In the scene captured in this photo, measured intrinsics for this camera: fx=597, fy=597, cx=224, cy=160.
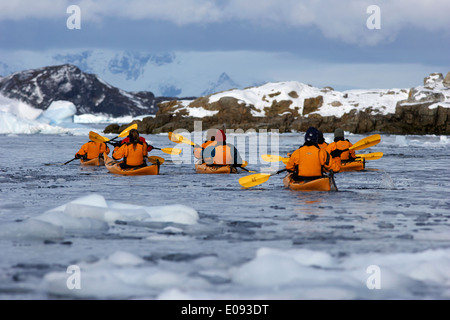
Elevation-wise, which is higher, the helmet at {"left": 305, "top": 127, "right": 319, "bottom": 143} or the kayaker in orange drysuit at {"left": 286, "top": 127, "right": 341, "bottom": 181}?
the helmet at {"left": 305, "top": 127, "right": 319, "bottom": 143}

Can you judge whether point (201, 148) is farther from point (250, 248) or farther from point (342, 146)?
point (250, 248)

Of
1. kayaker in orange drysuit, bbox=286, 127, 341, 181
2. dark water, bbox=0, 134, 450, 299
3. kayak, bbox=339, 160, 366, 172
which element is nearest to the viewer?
dark water, bbox=0, 134, 450, 299

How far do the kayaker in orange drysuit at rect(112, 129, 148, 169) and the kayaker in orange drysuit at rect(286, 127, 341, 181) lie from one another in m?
5.90


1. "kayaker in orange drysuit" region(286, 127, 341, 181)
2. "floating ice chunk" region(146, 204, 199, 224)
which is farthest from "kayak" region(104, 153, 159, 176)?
"floating ice chunk" region(146, 204, 199, 224)

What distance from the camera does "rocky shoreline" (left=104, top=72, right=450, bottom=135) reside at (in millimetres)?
81938

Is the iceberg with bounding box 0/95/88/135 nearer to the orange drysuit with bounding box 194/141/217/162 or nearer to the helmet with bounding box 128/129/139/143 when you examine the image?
the orange drysuit with bounding box 194/141/217/162

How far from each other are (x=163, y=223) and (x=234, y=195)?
4569 millimetres

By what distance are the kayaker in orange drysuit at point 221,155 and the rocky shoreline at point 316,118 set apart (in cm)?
6377


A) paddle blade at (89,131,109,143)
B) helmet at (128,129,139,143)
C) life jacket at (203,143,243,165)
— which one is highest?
helmet at (128,129,139,143)

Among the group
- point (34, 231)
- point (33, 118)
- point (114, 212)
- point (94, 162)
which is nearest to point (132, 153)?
point (94, 162)

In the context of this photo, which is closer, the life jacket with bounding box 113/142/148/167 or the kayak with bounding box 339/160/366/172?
the life jacket with bounding box 113/142/148/167

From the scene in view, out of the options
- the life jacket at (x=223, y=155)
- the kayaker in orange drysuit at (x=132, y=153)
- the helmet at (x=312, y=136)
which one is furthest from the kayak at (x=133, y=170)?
the helmet at (x=312, y=136)

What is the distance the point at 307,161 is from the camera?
13625 mm

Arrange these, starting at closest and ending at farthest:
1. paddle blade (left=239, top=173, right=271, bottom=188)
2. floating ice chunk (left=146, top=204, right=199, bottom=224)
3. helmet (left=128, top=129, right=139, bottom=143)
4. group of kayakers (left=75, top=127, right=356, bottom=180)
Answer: floating ice chunk (left=146, top=204, right=199, bottom=224) < group of kayakers (left=75, top=127, right=356, bottom=180) < paddle blade (left=239, top=173, right=271, bottom=188) < helmet (left=128, top=129, right=139, bottom=143)
